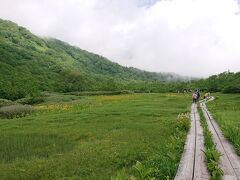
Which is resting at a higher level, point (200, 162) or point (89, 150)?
point (200, 162)

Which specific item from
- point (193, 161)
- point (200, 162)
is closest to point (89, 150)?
point (193, 161)

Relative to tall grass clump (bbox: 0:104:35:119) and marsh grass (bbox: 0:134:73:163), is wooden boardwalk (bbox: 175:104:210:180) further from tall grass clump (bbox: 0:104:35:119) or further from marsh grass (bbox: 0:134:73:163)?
tall grass clump (bbox: 0:104:35:119)

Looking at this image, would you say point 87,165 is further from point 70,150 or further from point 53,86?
point 53,86

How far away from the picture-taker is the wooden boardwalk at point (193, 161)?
1432cm

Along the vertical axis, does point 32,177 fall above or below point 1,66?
below

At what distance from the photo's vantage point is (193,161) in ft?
54.8

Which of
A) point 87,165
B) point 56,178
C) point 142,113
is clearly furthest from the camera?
point 142,113

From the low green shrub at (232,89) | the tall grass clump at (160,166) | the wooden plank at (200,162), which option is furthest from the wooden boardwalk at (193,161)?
the low green shrub at (232,89)

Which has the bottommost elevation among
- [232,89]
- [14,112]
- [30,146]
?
[30,146]

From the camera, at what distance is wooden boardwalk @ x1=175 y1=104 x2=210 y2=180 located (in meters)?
14.3

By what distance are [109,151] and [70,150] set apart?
2.87 meters

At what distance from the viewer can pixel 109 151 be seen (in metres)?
21.5

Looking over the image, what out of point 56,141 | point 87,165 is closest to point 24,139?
point 56,141

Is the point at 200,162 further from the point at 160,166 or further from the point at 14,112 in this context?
the point at 14,112
